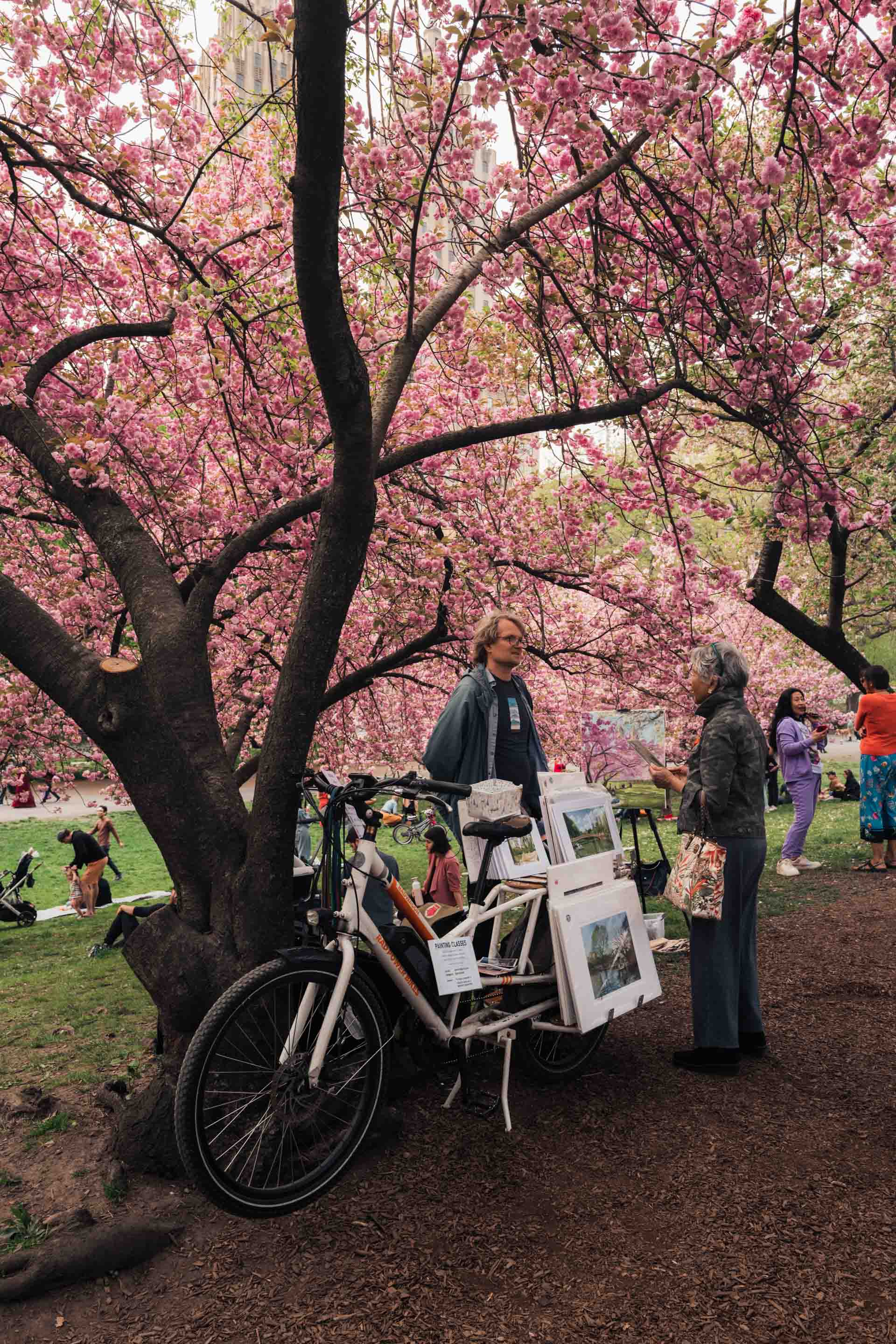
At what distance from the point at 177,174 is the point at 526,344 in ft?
9.63

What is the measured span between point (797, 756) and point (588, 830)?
A: 5916 mm

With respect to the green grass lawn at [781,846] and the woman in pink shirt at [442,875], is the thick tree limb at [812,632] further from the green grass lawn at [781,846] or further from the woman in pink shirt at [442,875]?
the woman in pink shirt at [442,875]

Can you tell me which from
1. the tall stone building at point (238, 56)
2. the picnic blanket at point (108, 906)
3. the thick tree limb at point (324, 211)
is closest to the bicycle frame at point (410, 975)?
the thick tree limb at point (324, 211)

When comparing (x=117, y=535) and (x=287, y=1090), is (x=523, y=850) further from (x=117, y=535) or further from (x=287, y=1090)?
(x=117, y=535)

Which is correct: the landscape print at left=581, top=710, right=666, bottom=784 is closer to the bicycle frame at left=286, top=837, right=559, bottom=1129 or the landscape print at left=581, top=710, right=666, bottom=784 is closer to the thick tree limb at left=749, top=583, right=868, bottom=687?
the thick tree limb at left=749, top=583, right=868, bottom=687

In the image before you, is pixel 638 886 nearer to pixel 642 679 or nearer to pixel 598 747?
pixel 642 679

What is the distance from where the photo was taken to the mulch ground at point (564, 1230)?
238 centimetres

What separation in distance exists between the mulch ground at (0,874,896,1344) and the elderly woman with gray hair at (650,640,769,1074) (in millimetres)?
240

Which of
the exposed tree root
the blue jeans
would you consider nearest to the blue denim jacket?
the blue jeans

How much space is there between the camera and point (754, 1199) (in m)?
2.90

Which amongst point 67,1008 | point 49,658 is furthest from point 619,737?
point 49,658

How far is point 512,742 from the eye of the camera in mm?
4469

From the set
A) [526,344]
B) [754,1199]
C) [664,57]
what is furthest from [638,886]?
[526,344]

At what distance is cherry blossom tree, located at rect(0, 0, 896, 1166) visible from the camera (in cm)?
361
